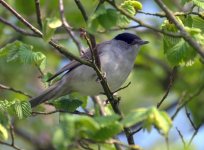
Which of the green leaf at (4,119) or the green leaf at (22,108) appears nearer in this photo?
the green leaf at (4,119)

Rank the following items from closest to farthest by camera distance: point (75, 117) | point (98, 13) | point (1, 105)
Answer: point (75, 117)
point (98, 13)
point (1, 105)

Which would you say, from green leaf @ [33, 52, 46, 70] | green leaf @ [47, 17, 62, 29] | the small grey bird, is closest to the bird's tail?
the small grey bird

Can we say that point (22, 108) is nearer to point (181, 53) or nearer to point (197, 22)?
point (181, 53)

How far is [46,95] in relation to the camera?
580 centimetres

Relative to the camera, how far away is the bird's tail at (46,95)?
18.8 ft

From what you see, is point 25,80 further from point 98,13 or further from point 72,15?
point 98,13

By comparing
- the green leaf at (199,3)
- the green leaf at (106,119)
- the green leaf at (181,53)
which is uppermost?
the green leaf at (199,3)

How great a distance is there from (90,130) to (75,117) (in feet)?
0.43

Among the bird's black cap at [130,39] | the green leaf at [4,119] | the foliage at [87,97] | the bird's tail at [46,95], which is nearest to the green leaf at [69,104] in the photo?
the foliage at [87,97]

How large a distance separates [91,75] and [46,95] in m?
0.47

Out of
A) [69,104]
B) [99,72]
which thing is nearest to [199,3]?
[99,72]

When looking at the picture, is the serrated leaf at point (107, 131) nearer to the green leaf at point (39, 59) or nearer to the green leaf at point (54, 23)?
the green leaf at point (54, 23)

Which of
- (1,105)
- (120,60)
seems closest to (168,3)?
(120,60)

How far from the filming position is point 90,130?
320 centimetres
